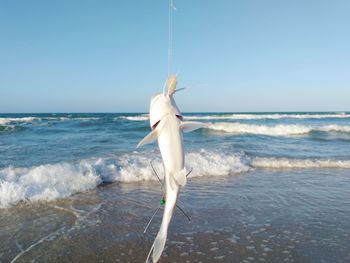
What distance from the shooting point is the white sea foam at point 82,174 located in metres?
7.25

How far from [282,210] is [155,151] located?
715cm

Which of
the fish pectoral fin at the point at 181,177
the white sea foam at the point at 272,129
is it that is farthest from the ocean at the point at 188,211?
the white sea foam at the point at 272,129

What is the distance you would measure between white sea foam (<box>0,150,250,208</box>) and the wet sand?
383 mm

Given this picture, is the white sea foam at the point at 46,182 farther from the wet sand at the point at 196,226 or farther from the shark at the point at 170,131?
the shark at the point at 170,131

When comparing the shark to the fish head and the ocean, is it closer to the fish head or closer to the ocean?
the fish head

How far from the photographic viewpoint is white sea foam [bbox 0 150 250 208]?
7254mm

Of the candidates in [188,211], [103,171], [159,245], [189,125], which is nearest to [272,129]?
[103,171]

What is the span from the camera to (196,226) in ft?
18.3

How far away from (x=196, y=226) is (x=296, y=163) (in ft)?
23.3

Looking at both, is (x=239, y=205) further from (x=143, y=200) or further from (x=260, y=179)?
(x=260, y=179)

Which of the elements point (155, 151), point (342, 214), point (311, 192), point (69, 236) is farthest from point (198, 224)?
point (155, 151)

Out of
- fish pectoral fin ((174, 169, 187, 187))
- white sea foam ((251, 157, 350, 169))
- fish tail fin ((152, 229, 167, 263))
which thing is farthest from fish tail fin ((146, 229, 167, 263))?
white sea foam ((251, 157, 350, 169))

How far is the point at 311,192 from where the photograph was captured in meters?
7.66

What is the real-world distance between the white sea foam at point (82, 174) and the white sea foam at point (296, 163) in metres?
0.78
